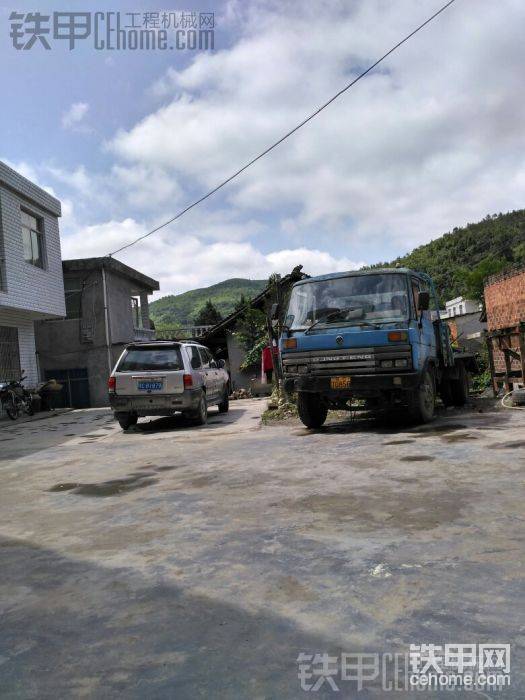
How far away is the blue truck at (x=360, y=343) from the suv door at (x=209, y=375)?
13.3 ft

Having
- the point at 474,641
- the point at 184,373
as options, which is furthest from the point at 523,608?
the point at 184,373

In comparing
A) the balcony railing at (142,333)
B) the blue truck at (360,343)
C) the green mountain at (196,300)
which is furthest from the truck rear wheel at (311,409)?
the green mountain at (196,300)

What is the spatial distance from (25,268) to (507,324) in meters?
13.8

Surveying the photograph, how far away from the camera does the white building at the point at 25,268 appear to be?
55.8 ft

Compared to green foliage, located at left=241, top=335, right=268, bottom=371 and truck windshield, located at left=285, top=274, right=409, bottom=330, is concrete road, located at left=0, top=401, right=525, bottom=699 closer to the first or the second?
truck windshield, located at left=285, top=274, right=409, bottom=330

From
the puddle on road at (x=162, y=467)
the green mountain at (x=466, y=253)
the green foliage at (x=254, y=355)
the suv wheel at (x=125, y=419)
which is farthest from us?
the green mountain at (x=466, y=253)

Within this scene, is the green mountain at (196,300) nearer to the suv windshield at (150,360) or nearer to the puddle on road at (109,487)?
the suv windshield at (150,360)

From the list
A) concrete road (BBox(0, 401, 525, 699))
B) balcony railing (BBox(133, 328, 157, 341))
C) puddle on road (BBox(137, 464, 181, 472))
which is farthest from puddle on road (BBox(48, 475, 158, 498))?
balcony railing (BBox(133, 328, 157, 341))

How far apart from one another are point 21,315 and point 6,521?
52.2ft

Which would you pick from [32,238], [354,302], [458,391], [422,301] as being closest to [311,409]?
[354,302]

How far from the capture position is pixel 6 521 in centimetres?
476

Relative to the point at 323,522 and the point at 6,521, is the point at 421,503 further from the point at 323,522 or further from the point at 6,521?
the point at 6,521

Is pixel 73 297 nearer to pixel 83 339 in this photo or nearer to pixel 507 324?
pixel 83 339

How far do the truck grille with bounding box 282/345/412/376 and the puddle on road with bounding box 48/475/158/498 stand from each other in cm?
338
